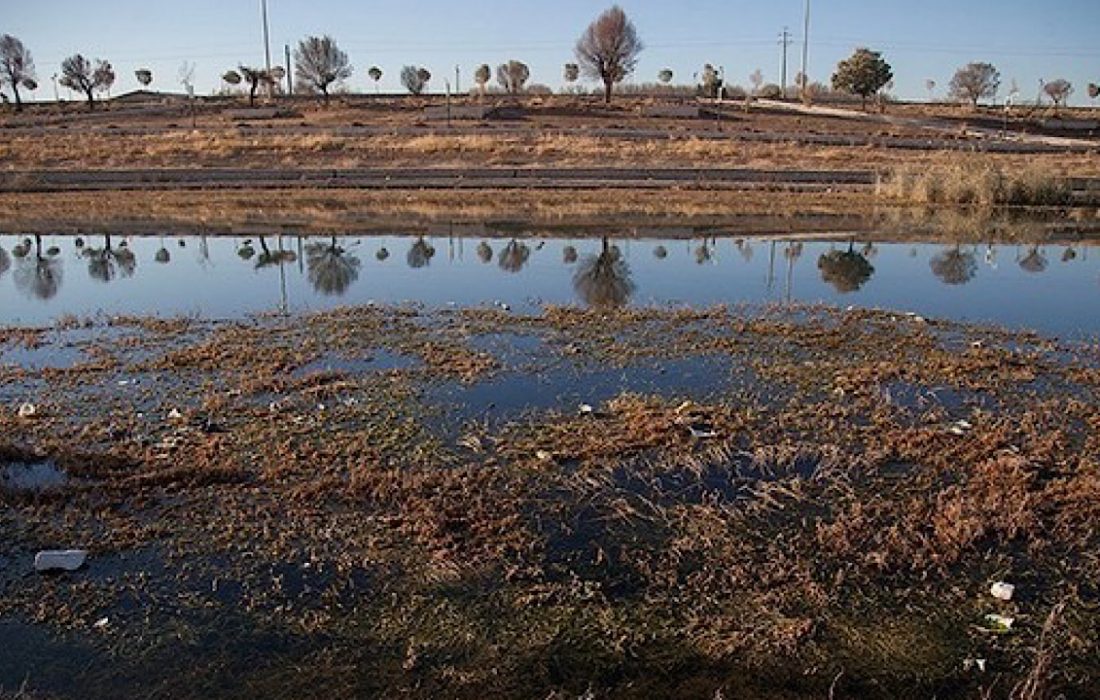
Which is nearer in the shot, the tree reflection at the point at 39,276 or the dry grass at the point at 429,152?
the tree reflection at the point at 39,276

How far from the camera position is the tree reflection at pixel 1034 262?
17047 mm

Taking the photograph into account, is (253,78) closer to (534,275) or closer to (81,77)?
(81,77)

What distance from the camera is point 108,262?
60.8 ft

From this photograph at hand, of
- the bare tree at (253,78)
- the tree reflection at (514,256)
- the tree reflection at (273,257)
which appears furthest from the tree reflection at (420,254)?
the bare tree at (253,78)

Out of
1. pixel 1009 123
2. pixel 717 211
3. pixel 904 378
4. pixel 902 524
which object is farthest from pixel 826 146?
pixel 902 524

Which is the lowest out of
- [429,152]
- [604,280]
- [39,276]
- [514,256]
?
[604,280]

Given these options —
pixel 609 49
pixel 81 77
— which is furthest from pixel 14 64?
pixel 609 49

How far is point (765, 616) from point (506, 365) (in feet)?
18.0

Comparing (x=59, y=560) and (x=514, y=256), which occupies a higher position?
(x=514, y=256)

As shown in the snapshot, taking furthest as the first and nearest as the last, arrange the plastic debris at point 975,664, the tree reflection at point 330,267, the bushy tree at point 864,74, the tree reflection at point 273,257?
the bushy tree at point 864,74
the tree reflection at point 273,257
the tree reflection at point 330,267
the plastic debris at point 975,664

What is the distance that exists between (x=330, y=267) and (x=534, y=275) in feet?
14.0

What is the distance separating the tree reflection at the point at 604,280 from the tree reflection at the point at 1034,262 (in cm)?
788

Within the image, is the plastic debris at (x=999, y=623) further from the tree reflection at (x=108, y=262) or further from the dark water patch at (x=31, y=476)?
the tree reflection at (x=108, y=262)

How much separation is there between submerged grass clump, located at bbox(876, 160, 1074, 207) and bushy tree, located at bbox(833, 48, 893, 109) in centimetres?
4466
